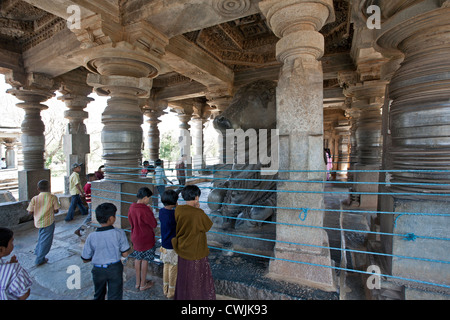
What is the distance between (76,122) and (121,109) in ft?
13.2

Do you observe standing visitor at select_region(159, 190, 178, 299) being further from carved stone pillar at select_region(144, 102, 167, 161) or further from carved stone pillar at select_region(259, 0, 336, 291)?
carved stone pillar at select_region(144, 102, 167, 161)

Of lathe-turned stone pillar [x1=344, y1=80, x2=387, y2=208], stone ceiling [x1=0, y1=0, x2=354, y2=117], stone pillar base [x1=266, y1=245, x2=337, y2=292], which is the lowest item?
stone pillar base [x1=266, y1=245, x2=337, y2=292]

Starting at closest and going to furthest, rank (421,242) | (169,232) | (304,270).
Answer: (421,242) < (304,270) < (169,232)

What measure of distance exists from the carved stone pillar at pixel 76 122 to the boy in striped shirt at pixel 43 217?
332 cm

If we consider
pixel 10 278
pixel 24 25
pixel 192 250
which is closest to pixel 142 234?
pixel 192 250

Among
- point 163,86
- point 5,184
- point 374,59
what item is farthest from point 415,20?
point 5,184

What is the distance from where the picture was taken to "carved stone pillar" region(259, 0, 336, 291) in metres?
1.98

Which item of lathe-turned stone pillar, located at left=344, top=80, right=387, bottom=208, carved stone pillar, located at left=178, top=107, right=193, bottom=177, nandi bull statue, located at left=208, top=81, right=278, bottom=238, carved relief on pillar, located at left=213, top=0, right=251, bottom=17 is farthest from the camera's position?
carved stone pillar, located at left=178, top=107, right=193, bottom=177

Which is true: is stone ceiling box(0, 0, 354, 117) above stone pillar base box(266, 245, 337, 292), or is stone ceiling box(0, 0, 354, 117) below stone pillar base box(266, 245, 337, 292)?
above

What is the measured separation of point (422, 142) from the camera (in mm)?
1873

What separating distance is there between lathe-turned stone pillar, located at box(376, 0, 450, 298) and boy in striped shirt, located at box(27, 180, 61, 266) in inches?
160

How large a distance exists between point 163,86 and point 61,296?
677 cm

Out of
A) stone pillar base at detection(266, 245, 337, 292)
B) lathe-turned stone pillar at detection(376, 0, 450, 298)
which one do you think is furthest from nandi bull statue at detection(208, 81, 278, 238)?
lathe-turned stone pillar at detection(376, 0, 450, 298)

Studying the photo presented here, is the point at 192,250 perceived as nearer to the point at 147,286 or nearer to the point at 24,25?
the point at 147,286
